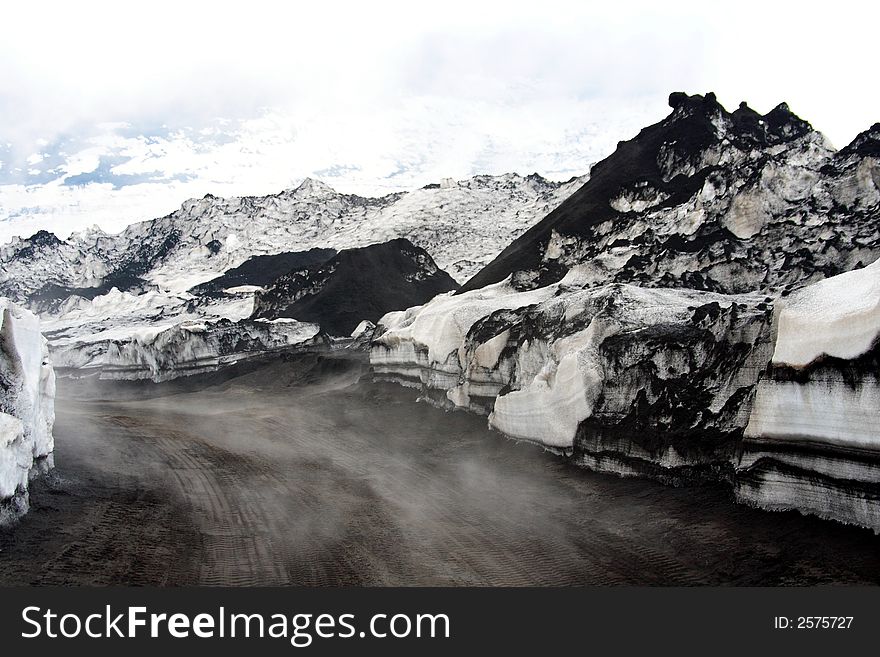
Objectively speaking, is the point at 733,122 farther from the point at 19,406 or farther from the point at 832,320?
the point at 19,406

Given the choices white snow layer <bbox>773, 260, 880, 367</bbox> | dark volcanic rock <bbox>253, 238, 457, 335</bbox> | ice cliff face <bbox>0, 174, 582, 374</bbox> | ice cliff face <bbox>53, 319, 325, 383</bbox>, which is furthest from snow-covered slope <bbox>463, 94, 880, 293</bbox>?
ice cliff face <bbox>0, 174, 582, 374</bbox>

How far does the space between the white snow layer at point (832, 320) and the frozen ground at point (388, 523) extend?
9.23 ft

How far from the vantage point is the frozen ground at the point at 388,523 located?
35.1 feet

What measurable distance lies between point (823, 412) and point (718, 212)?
26.3 metres

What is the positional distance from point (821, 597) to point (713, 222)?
2879cm

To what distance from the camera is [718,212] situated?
3459 cm

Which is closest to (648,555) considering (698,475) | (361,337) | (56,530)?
(698,475)

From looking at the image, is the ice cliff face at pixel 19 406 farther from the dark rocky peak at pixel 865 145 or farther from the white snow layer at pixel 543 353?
the dark rocky peak at pixel 865 145

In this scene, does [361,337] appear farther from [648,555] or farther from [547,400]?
[648,555]

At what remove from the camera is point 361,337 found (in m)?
53.3

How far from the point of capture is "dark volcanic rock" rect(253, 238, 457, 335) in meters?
62.7

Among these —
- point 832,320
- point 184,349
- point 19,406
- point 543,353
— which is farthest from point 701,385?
point 184,349

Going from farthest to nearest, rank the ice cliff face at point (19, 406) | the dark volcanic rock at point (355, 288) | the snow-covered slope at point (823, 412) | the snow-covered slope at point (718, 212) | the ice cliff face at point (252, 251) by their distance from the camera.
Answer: the ice cliff face at point (252, 251) < the dark volcanic rock at point (355, 288) < the snow-covered slope at point (718, 212) < the ice cliff face at point (19, 406) < the snow-covered slope at point (823, 412)

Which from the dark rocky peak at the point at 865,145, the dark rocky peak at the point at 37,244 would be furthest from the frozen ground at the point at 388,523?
the dark rocky peak at the point at 37,244
